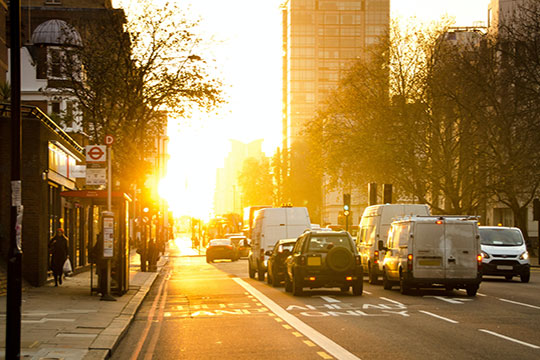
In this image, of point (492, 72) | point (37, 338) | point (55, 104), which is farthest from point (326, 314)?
point (55, 104)

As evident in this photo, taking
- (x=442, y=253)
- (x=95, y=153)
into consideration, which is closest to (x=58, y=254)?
(x=95, y=153)

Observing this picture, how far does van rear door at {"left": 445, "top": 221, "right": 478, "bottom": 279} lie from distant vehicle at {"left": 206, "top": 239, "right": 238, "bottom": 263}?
3676 cm

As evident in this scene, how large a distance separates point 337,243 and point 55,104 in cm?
4604

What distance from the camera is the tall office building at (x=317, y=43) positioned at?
166 meters

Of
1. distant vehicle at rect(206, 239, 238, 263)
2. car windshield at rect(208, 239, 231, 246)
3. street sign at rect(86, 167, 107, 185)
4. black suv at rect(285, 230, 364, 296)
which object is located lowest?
distant vehicle at rect(206, 239, 238, 263)

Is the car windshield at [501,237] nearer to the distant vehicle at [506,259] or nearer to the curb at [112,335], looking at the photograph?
the distant vehicle at [506,259]

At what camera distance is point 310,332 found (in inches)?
632

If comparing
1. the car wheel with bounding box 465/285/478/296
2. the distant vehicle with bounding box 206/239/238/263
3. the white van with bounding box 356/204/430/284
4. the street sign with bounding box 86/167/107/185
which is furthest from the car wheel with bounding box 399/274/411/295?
the distant vehicle with bounding box 206/239/238/263

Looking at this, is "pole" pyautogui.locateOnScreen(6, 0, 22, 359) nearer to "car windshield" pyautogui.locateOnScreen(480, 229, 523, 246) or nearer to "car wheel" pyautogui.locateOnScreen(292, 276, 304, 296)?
"car wheel" pyautogui.locateOnScreen(292, 276, 304, 296)

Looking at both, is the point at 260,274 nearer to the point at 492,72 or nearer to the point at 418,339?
the point at 418,339

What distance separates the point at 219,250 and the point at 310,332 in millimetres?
45568

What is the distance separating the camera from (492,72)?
187 feet

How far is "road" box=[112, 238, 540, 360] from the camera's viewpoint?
13508 mm

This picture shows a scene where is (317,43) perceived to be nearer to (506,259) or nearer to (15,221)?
(506,259)
